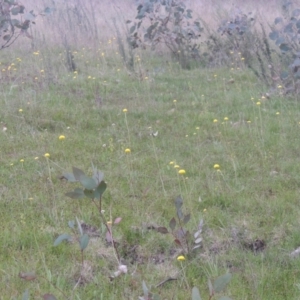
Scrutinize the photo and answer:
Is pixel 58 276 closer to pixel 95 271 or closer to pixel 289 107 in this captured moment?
pixel 95 271

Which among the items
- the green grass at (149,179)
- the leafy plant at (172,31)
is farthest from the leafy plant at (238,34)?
the green grass at (149,179)

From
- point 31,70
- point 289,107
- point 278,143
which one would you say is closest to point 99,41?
point 31,70

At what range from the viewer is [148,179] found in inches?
158

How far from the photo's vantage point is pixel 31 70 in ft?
22.3

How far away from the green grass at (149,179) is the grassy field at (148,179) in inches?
0.4

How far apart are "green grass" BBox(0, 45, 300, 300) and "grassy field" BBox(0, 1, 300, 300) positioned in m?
0.01

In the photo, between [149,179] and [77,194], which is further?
[149,179]

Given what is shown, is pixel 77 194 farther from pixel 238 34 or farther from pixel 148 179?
pixel 238 34

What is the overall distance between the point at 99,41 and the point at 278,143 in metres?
4.83

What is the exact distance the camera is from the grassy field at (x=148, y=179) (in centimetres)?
276

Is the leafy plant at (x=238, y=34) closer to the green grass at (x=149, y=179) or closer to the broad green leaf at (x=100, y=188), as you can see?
the green grass at (x=149, y=179)

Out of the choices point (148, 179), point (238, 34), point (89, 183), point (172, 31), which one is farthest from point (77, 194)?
point (238, 34)

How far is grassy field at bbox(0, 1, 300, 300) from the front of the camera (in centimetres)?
276

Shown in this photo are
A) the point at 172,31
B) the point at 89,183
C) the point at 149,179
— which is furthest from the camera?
the point at 172,31
